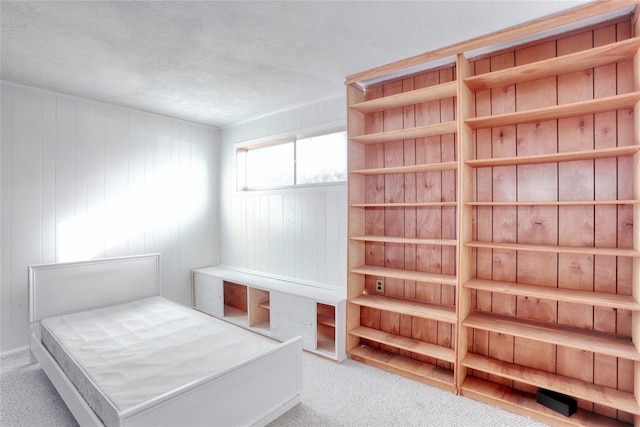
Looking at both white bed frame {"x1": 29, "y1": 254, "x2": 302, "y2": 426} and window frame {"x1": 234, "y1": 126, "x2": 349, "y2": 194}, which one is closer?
white bed frame {"x1": 29, "y1": 254, "x2": 302, "y2": 426}

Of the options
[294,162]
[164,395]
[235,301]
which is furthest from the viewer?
[235,301]

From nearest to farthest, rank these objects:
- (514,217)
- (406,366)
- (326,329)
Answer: (514,217) < (406,366) < (326,329)

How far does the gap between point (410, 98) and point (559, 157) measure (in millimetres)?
1092

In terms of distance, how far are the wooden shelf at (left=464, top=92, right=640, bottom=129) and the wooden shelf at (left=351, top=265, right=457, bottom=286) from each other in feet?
3.66

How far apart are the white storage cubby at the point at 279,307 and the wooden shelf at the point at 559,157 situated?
157cm

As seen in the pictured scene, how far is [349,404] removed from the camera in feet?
7.05

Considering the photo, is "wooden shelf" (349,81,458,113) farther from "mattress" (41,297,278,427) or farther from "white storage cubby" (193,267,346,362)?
"mattress" (41,297,278,427)

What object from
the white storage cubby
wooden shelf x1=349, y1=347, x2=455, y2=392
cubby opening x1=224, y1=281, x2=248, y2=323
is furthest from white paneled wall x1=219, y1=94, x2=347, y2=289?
wooden shelf x1=349, y1=347, x2=455, y2=392

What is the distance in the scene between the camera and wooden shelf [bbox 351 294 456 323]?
91.6 inches

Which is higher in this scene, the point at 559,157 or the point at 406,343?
the point at 559,157

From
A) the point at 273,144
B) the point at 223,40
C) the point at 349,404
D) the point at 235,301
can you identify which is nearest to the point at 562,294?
the point at 349,404

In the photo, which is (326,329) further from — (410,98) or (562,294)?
(410,98)

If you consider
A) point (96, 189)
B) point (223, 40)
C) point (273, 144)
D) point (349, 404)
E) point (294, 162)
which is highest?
point (223, 40)

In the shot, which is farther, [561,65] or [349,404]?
[349,404]
